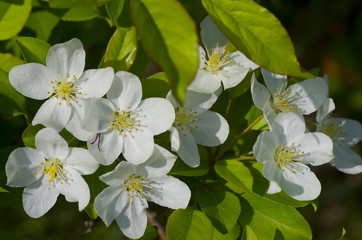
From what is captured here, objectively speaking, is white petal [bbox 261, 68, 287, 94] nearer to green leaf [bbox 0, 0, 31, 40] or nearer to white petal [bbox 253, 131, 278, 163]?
white petal [bbox 253, 131, 278, 163]

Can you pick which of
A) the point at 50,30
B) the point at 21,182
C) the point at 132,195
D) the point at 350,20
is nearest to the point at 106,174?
the point at 132,195

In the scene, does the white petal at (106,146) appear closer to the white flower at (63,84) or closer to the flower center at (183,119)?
the white flower at (63,84)

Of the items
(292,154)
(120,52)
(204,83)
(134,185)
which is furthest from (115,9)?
(292,154)

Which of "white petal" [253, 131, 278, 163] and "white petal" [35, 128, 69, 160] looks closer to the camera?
"white petal" [35, 128, 69, 160]

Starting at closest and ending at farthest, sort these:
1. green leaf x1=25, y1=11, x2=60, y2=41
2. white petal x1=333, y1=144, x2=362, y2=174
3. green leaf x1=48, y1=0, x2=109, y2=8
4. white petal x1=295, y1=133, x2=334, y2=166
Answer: green leaf x1=48, y1=0, x2=109, y2=8 → white petal x1=295, y1=133, x2=334, y2=166 → white petal x1=333, y1=144, x2=362, y2=174 → green leaf x1=25, y1=11, x2=60, y2=41

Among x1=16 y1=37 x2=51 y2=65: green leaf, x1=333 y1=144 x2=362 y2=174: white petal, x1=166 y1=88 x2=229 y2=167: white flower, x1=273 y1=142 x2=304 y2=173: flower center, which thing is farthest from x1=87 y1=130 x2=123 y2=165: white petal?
x1=333 y1=144 x2=362 y2=174: white petal

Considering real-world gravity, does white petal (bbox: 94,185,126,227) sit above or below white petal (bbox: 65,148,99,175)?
below

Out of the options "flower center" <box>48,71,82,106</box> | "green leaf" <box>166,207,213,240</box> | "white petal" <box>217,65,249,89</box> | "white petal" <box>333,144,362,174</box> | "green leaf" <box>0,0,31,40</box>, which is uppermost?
"green leaf" <box>0,0,31,40</box>

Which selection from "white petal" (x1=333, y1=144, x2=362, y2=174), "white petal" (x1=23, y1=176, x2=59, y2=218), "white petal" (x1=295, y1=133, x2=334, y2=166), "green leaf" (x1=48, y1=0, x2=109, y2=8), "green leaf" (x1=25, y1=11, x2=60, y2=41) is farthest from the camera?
"green leaf" (x1=25, y1=11, x2=60, y2=41)
